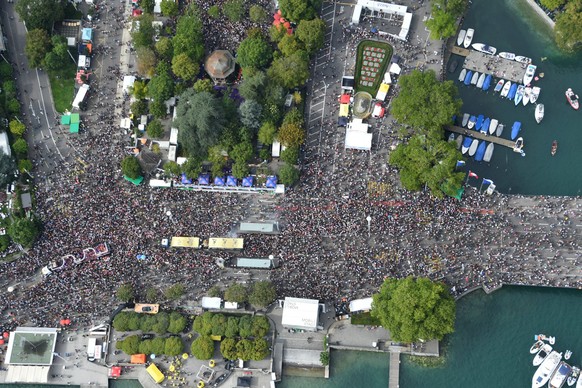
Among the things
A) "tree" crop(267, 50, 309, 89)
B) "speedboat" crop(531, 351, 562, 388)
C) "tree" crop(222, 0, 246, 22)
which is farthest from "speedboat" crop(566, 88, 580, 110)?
"tree" crop(222, 0, 246, 22)

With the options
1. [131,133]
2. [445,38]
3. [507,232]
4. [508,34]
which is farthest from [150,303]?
[508,34]

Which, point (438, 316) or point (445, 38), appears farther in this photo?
point (445, 38)

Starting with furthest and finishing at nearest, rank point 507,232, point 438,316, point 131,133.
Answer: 1. point 131,133
2. point 507,232
3. point 438,316

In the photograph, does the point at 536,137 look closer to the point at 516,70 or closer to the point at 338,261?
the point at 516,70

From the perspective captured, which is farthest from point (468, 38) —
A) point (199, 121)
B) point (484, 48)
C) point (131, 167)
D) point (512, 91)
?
point (131, 167)

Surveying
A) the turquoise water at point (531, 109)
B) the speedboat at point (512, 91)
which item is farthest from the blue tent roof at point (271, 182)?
the speedboat at point (512, 91)

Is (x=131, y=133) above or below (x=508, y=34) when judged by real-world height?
below
